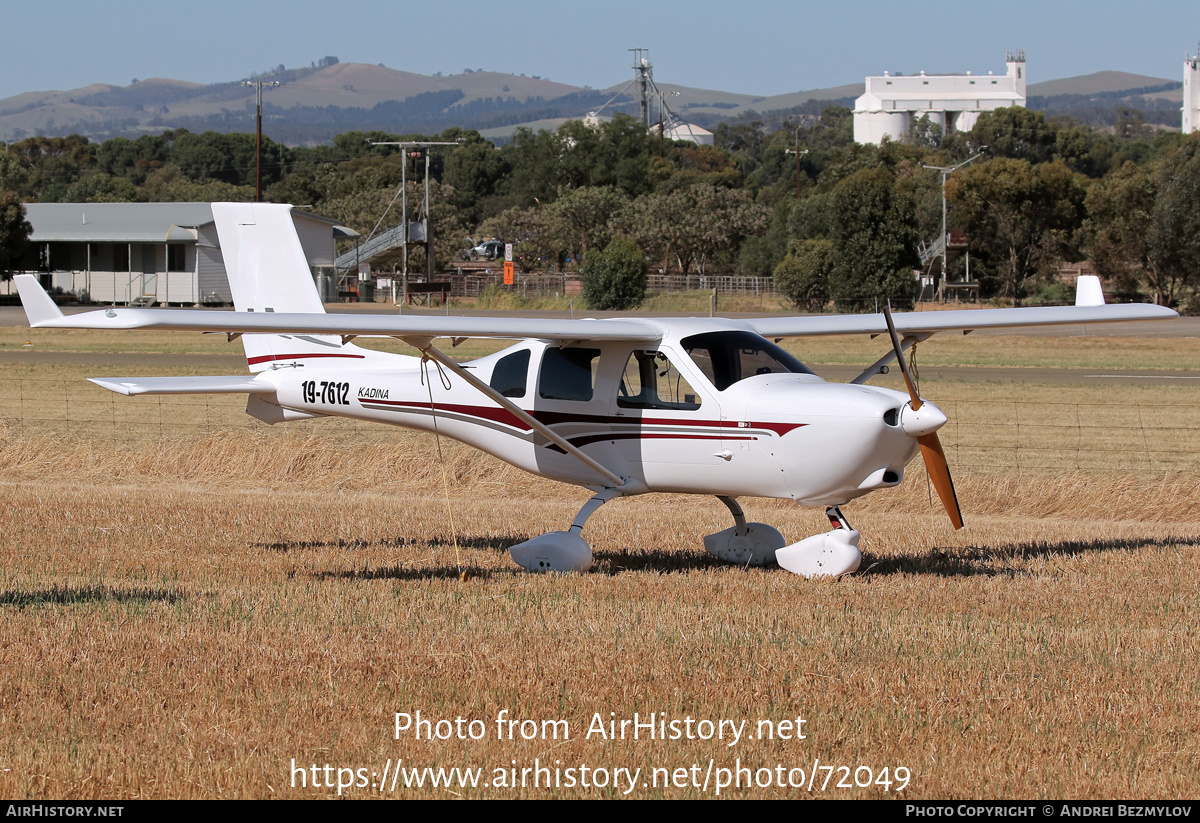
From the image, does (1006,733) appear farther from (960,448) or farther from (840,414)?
(960,448)

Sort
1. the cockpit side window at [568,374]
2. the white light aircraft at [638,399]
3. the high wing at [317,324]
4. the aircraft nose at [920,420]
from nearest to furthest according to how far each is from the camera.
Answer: the high wing at [317,324], the aircraft nose at [920,420], the white light aircraft at [638,399], the cockpit side window at [568,374]

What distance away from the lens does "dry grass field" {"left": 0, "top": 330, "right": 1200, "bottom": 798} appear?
548 centimetres

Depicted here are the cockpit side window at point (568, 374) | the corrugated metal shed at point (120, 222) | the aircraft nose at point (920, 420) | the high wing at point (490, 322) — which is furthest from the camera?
the corrugated metal shed at point (120, 222)

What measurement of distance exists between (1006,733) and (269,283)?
9234mm

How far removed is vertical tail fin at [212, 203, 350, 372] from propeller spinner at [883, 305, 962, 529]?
5926 millimetres

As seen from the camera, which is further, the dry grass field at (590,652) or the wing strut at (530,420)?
the wing strut at (530,420)

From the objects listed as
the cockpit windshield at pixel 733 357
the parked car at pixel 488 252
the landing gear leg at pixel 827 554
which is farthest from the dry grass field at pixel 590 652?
the parked car at pixel 488 252

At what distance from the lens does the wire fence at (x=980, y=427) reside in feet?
63.6

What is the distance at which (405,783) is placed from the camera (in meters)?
5.31

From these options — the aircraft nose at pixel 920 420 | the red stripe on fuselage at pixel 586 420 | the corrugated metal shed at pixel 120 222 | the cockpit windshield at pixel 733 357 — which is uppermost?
the corrugated metal shed at pixel 120 222

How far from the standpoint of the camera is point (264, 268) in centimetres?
1293

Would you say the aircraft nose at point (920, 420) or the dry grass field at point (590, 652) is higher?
the aircraft nose at point (920, 420)

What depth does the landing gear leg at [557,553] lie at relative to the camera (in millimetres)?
10469

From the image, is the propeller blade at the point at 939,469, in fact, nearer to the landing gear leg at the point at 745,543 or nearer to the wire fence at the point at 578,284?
the landing gear leg at the point at 745,543
